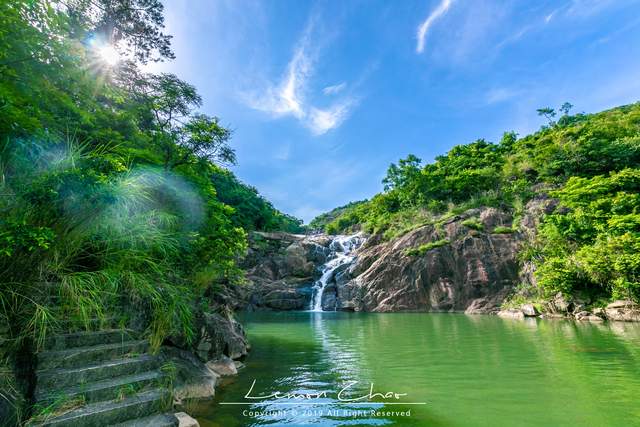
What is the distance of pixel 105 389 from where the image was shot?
3016mm

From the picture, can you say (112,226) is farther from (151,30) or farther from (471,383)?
(151,30)

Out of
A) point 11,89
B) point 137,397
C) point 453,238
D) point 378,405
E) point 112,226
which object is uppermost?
point 453,238

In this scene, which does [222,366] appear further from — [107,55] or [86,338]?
[107,55]

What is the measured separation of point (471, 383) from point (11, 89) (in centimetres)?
797

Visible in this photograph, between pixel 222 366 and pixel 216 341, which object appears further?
pixel 216 341

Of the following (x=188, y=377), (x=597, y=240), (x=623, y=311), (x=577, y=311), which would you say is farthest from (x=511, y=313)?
(x=188, y=377)

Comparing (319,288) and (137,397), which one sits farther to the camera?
(319,288)

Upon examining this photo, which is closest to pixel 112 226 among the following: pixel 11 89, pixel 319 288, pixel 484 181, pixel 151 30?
pixel 11 89

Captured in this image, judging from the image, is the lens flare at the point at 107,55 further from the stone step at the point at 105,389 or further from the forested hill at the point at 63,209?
the stone step at the point at 105,389

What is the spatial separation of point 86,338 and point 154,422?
1.35 m

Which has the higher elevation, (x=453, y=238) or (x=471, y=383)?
(x=453, y=238)

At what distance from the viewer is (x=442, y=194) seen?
104 ft

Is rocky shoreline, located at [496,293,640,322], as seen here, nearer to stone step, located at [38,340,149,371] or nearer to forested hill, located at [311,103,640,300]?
forested hill, located at [311,103,640,300]

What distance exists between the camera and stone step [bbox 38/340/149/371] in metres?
3.05
